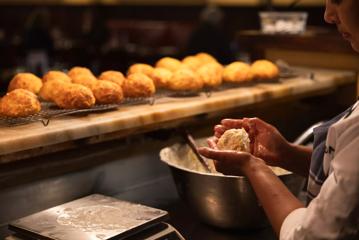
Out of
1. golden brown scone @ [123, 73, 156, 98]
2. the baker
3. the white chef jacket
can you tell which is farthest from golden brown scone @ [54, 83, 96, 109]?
the white chef jacket

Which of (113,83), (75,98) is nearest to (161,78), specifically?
(113,83)

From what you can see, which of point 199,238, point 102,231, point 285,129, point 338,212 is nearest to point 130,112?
point 199,238

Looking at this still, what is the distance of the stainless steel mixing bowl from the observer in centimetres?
177

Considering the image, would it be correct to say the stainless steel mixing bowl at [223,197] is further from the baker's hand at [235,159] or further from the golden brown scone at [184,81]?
the golden brown scone at [184,81]

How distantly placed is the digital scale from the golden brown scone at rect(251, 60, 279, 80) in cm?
132

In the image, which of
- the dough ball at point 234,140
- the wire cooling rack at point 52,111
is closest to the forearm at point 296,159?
the dough ball at point 234,140

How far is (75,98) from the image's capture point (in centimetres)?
199

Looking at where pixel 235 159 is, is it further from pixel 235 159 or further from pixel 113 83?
pixel 113 83

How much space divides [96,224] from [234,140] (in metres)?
0.51

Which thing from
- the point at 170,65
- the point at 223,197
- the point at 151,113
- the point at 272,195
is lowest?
the point at 223,197

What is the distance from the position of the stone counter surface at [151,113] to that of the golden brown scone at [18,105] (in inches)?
2.3

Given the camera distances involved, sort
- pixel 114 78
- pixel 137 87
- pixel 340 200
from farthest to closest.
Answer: pixel 114 78
pixel 137 87
pixel 340 200

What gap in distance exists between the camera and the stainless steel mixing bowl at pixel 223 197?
5.81ft

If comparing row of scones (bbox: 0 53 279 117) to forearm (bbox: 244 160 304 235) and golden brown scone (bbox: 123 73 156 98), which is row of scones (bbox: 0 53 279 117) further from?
forearm (bbox: 244 160 304 235)
